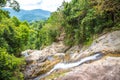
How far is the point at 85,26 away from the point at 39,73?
11687mm

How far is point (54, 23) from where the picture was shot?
1938 inches

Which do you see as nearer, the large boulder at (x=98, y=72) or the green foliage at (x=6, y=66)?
the large boulder at (x=98, y=72)

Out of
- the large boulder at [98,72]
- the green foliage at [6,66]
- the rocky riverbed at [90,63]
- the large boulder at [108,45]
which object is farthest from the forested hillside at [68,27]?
the large boulder at [98,72]

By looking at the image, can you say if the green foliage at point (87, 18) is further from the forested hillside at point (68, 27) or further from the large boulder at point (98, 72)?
the large boulder at point (98, 72)

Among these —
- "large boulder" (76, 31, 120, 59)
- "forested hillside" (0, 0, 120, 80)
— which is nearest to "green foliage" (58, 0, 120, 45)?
"forested hillside" (0, 0, 120, 80)

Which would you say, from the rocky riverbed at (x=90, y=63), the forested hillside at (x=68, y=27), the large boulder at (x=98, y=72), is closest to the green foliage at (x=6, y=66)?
the forested hillside at (x=68, y=27)

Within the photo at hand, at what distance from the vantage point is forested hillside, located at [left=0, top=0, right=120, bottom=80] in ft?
76.8

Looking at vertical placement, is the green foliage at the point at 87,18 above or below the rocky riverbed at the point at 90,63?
above

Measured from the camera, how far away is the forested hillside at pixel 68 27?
922 inches

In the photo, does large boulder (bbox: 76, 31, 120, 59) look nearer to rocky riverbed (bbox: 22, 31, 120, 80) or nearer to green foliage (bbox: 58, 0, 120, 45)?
rocky riverbed (bbox: 22, 31, 120, 80)

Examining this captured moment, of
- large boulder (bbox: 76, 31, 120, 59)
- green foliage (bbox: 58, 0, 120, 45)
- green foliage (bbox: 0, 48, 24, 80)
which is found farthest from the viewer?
green foliage (bbox: 58, 0, 120, 45)

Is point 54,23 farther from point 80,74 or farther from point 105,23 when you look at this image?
point 80,74

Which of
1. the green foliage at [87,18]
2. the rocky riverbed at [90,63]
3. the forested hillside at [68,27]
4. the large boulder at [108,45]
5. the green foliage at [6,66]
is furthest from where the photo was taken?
the green foliage at [87,18]

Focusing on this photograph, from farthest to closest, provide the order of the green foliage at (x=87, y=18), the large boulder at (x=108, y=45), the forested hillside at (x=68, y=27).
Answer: the green foliage at (x=87, y=18) < the large boulder at (x=108, y=45) < the forested hillside at (x=68, y=27)
